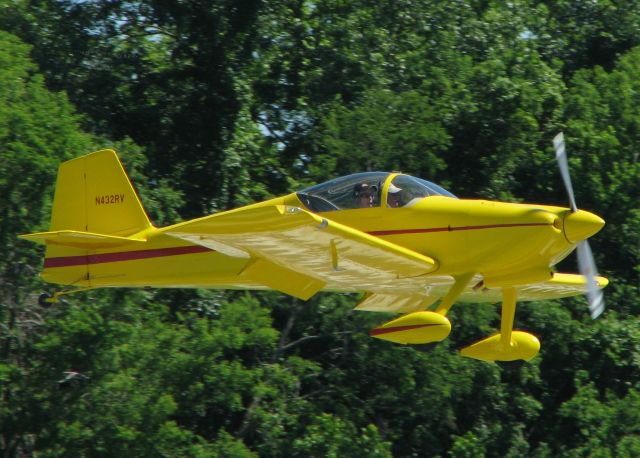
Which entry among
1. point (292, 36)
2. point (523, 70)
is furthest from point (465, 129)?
point (292, 36)

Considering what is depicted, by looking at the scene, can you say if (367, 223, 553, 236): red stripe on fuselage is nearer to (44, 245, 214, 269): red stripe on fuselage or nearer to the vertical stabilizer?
(44, 245, 214, 269): red stripe on fuselage

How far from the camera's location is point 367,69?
2494 cm

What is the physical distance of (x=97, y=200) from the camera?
51.3 feet

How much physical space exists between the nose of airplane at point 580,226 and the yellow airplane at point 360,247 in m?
0.01

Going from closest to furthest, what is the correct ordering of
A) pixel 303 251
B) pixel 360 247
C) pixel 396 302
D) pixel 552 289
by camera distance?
1. pixel 360 247
2. pixel 303 251
3. pixel 552 289
4. pixel 396 302

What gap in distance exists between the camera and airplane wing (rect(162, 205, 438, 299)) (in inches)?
484

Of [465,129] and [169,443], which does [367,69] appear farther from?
[169,443]

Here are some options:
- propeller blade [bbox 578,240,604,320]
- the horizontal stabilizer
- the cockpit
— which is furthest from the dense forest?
the cockpit

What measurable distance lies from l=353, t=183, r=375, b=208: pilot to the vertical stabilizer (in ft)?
9.44

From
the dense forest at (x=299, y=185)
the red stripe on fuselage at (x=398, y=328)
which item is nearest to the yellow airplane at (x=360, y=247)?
the red stripe on fuselage at (x=398, y=328)

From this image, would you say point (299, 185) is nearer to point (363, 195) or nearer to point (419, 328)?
point (363, 195)

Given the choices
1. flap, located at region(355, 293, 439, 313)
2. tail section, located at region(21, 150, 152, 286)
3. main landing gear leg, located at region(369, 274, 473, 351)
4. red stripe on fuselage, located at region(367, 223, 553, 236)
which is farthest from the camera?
flap, located at region(355, 293, 439, 313)

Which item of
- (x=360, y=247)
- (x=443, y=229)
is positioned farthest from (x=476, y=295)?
(x=360, y=247)

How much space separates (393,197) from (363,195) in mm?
320
